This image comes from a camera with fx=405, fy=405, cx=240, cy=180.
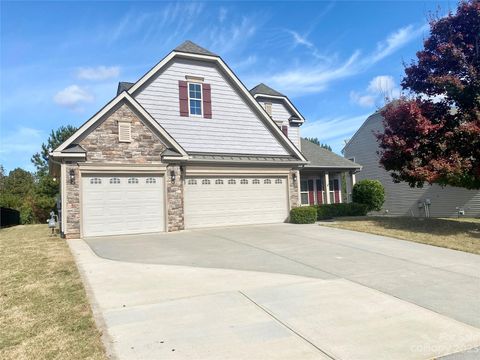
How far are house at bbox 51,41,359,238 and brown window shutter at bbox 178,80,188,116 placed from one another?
43 mm

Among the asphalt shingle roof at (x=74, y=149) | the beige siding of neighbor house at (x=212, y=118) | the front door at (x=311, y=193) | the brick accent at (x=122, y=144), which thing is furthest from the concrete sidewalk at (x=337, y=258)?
the front door at (x=311, y=193)

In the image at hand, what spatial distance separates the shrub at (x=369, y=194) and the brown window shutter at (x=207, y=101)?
413 inches

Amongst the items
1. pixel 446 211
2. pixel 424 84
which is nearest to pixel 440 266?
pixel 424 84

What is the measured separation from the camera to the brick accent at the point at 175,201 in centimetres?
1568

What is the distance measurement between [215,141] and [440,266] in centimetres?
1131

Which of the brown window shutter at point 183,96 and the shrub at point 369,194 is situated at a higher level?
the brown window shutter at point 183,96

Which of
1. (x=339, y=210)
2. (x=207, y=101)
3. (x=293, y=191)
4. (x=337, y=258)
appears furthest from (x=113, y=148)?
(x=339, y=210)

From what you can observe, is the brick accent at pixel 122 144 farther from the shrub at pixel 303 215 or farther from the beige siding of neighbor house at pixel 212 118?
the shrub at pixel 303 215

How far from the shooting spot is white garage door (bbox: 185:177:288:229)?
16859mm

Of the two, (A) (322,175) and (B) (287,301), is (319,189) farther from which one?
(B) (287,301)

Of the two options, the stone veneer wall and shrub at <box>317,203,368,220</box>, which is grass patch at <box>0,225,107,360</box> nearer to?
the stone veneer wall

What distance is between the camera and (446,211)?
78.5 ft

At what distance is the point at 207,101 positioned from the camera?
1809 cm

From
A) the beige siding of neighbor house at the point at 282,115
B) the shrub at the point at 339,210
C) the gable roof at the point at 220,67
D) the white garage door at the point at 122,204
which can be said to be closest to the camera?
the white garage door at the point at 122,204
